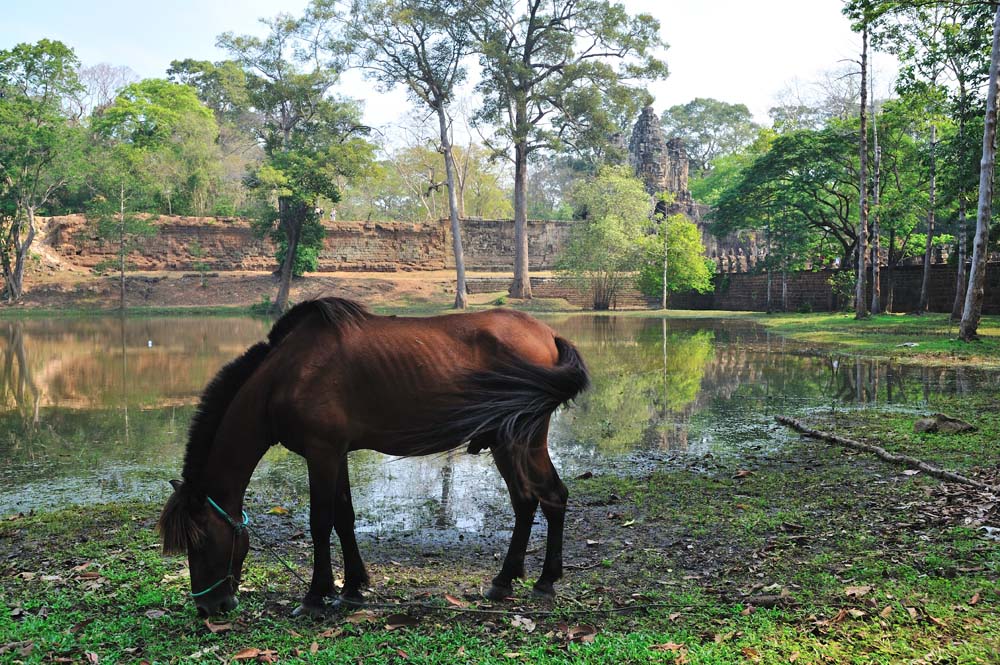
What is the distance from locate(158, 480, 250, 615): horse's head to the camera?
3748 millimetres

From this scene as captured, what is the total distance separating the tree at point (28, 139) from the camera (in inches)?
1454

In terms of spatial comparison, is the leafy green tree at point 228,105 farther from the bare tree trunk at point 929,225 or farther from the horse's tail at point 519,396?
the horse's tail at point 519,396

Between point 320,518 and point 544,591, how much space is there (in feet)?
4.10

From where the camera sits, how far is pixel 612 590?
13.5 ft

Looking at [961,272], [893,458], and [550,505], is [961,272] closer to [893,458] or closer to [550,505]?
[893,458]

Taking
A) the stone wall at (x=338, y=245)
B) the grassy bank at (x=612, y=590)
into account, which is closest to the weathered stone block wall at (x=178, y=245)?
Answer: the stone wall at (x=338, y=245)

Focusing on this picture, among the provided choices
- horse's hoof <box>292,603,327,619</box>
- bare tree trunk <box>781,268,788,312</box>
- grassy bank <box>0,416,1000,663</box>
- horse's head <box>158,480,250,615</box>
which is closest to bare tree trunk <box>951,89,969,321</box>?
bare tree trunk <box>781,268,788,312</box>

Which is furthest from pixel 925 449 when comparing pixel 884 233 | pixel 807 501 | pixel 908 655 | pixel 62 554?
pixel 884 233

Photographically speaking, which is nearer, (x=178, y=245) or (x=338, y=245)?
(x=178, y=245)

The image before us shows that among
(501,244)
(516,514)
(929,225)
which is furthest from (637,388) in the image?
(501,244)

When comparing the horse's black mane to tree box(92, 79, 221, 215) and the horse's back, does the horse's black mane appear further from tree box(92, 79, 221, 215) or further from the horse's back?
tree box(92, 79, 221, 215)

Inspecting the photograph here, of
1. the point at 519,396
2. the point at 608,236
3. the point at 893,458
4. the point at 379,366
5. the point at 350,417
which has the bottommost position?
the point at 893,458

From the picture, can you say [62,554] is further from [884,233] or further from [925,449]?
[884,233]

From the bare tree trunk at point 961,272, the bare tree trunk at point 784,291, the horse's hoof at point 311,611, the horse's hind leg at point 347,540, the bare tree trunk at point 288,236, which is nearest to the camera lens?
the horse's hoof at point 311,611
